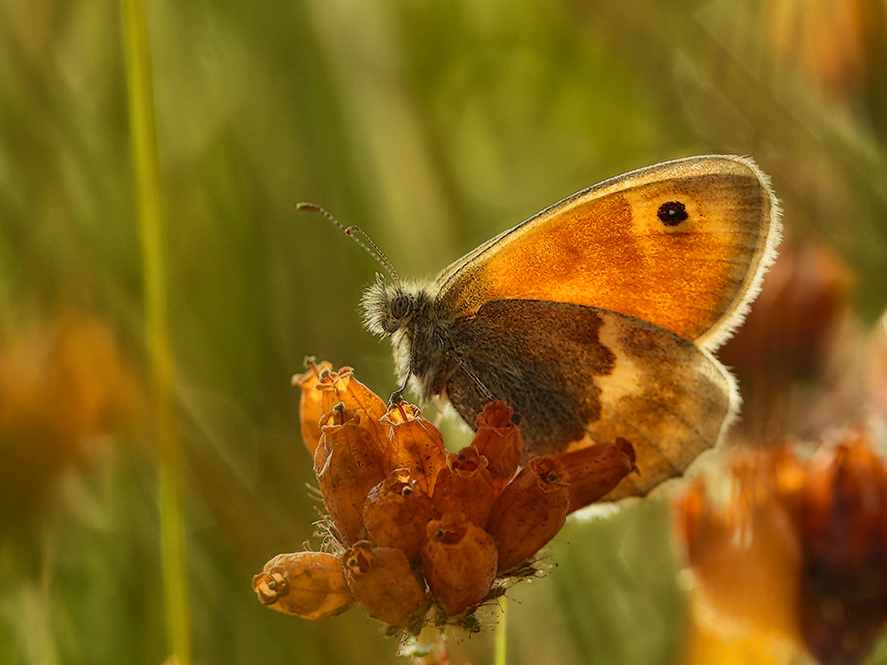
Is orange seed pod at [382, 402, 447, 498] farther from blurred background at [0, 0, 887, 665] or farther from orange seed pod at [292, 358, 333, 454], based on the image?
blurred background at [0, 0, 887, 665]

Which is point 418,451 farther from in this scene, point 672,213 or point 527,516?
point 672,213

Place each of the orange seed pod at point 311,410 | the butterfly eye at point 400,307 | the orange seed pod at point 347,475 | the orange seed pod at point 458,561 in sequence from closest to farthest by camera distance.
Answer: the orange seed pod at point 458,561 → the orange seed pod at point 347,475 → the orange seed pod at point 311,410 → the butterfly eye at point 400,307

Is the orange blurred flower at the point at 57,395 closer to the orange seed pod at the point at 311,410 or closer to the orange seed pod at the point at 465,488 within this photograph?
the orange seed pod at the point at 311,410

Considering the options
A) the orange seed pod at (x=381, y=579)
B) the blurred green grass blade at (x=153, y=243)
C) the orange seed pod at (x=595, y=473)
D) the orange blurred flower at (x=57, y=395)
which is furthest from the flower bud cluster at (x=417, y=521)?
the orange blurred flower at (x=57, y=395)

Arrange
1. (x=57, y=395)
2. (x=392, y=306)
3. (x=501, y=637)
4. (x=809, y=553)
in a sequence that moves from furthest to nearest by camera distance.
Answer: (x=57, y=395) → (x=392, y=306) → (x=809, y=553) → (x=501, y=637)

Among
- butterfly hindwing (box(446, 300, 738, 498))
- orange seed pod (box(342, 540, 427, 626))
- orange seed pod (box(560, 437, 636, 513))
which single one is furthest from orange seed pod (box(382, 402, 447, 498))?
butterfly hindwing (box(446, 300, 738, 498))

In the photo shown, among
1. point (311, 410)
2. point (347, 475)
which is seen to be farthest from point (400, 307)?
point (347, 475)

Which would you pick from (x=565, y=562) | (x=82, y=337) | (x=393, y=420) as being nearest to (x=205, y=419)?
(x=82, y=337)

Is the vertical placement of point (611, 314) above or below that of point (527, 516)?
above
